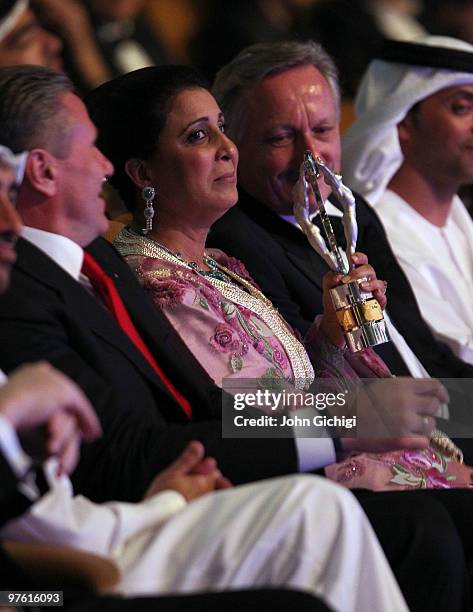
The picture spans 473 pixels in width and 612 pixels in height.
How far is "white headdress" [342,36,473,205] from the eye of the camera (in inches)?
202

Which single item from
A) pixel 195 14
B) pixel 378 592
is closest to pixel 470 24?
pixel 195 14

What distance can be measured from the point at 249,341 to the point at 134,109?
722 millimetres

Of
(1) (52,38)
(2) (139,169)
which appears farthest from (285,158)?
(1) (52,38)

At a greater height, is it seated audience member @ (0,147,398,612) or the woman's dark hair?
the woman's dark hair

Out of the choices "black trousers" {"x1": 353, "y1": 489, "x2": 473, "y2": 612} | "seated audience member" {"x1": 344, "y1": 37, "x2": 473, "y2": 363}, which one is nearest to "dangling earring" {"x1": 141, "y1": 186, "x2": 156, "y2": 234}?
"black trousers" {"x1": 353, "y1": 489, "x2": 473, "y2": 612}

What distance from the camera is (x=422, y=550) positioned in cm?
263

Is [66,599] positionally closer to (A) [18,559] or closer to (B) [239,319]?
(A) [18,559]

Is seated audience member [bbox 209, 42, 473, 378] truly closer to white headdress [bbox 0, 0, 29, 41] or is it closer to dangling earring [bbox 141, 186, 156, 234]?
dangling earring [bbox 141, 186, 156, 234]

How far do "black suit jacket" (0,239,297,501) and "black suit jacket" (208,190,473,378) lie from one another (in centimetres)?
96

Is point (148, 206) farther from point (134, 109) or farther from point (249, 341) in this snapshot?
point (249, 341)

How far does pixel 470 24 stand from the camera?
8.03 m
